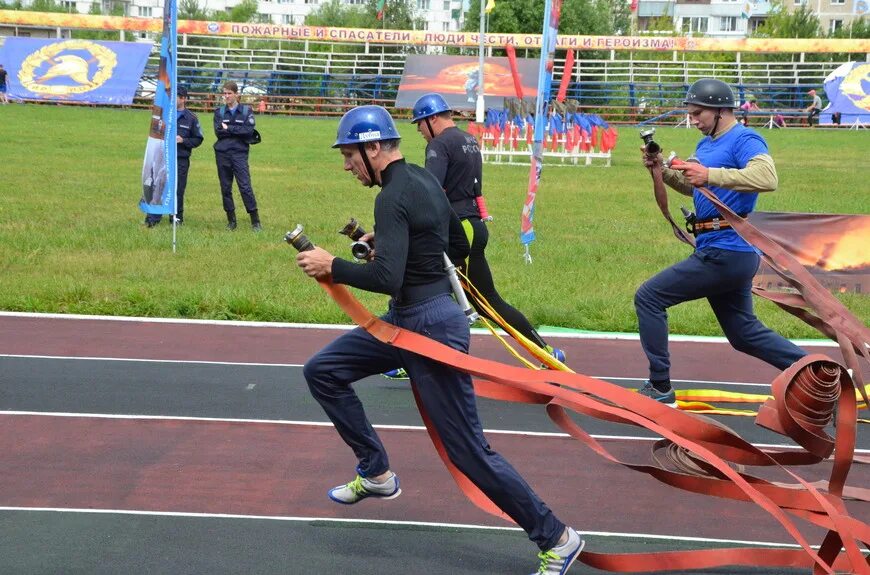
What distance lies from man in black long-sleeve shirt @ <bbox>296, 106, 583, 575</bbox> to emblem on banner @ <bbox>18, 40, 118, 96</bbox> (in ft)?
136

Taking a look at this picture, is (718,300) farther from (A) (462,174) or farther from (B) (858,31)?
(B) (858,31)

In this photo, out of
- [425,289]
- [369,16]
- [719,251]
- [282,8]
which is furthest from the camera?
[282,8]

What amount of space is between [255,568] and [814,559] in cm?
252

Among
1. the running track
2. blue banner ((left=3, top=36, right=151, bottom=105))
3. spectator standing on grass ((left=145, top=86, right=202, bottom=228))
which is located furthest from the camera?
blue banner ((left=3, top=36, right=151, bottom=105))

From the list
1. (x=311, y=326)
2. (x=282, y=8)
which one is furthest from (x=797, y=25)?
(x=311, y=326)

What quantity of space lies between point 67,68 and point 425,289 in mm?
43011

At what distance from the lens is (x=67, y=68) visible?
44.9 meters

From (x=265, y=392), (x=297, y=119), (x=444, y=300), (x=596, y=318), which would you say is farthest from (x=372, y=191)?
(x=297, y=119)

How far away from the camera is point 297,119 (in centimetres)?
4441

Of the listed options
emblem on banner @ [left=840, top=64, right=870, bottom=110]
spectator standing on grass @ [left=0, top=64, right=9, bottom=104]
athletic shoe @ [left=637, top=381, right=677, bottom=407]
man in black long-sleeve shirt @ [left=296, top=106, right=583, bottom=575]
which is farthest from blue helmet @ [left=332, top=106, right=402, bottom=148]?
emblem on banner @ [left=840, top=64, right=870, bottom=110]

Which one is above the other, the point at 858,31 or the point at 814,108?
the point at 858,31

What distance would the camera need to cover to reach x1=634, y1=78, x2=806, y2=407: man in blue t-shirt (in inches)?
285

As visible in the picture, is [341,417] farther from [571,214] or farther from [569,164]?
[569,164]

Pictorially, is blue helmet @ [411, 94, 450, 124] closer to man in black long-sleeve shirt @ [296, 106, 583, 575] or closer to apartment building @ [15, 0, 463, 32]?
man in black long-sleeve shirt @ [296, 106, 583, 575]
